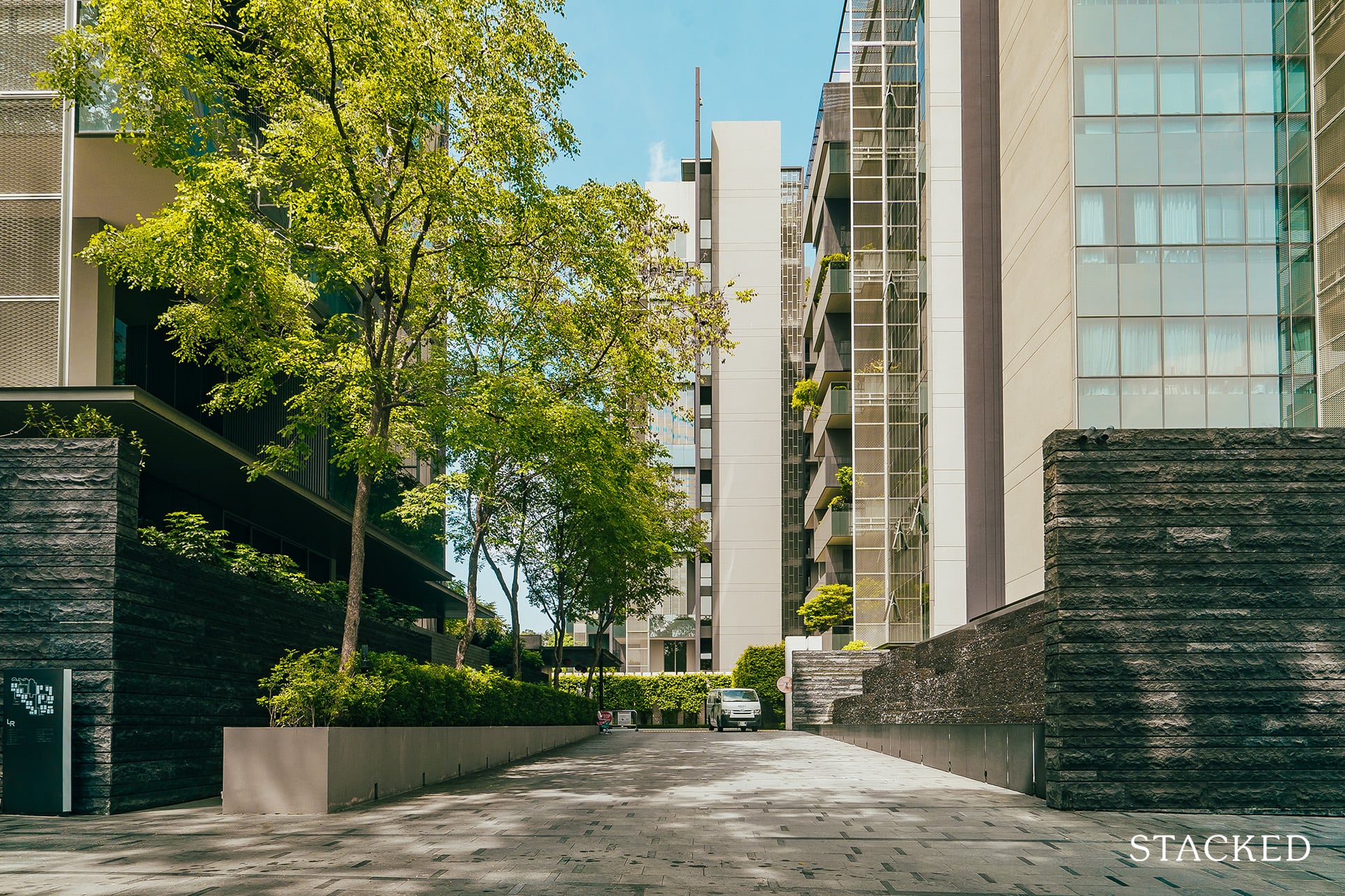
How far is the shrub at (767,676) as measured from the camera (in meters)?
66.1

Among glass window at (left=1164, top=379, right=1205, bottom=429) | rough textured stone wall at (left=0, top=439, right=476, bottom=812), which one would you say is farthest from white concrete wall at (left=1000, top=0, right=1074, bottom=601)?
rough textured stone wall at (left=0, top=439, right=476, bottom=812)

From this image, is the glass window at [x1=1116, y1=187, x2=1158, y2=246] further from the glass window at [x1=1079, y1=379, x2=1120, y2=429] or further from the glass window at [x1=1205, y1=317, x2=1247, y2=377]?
the glass window at [x1=1079, y1=379, x2=1120, y2=429]

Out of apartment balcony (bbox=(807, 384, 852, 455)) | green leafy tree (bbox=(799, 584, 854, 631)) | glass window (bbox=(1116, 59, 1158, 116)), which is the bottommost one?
green leafy tree (bbox=(799, 584, 854, 631))

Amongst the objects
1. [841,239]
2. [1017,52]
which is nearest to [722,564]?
[841,239]

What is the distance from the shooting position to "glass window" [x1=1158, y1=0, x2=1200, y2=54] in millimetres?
24344

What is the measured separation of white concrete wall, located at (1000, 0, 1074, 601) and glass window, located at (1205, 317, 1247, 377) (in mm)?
2945

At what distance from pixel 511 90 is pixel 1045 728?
34.3 ft

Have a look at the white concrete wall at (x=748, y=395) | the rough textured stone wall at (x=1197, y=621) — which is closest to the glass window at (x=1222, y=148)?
the rough textured stone wall at (x=1197, y=621)

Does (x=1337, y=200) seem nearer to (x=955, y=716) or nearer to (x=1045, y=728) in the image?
(x=955, y=716)

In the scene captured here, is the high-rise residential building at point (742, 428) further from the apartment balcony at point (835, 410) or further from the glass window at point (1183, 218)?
the glass window at point (1183, 218)

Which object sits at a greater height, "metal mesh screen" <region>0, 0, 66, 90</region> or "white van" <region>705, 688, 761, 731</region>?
"metal mesh screen" <region>0, 0, 66, 90</region>

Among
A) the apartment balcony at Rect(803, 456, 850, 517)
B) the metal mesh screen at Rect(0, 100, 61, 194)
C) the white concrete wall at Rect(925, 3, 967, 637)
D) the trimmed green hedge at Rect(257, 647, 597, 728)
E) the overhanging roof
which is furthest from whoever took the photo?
the apartment balcony at Rect(803, 456, 850, 517)

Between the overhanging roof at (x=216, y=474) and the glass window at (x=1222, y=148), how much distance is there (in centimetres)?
1984

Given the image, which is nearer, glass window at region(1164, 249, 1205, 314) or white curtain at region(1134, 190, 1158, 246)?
white curtain at region(1134, 190, 1158, 246)
